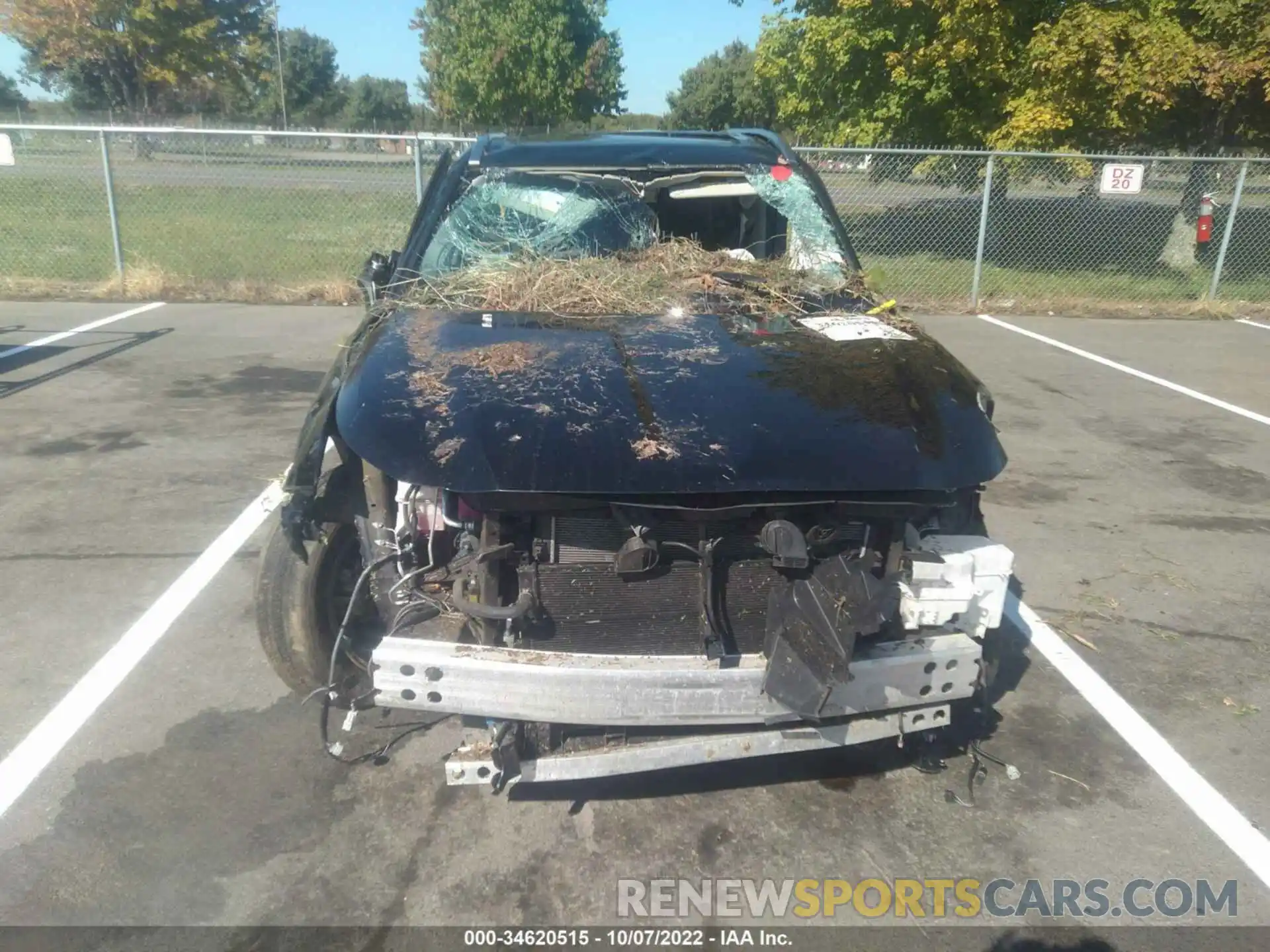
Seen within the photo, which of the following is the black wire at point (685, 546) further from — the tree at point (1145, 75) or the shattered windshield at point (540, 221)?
the tree at point (1145, 75)

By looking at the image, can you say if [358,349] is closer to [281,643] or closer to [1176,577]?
[281,643]

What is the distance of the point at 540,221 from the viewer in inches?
172

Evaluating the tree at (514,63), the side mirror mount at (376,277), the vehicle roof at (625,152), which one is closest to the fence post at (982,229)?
the vehicle roof at (625,152)

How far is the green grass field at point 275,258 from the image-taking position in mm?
11883

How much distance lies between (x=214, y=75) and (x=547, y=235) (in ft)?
138

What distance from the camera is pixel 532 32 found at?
39500 millimetres

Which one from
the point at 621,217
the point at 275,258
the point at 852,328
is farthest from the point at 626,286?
the point at 275,258

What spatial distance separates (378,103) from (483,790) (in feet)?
243

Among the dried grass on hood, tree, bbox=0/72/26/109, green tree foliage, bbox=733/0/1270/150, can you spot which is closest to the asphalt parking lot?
the dried grass on hood

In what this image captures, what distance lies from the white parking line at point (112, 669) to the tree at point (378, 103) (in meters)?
50.7

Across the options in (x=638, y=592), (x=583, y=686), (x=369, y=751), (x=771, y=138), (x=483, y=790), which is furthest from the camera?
(x=771, y=138)

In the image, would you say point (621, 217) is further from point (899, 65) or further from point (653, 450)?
point (899, 65)

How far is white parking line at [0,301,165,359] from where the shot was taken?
8.62 metres

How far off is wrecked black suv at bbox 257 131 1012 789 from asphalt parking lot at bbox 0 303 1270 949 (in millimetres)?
328
